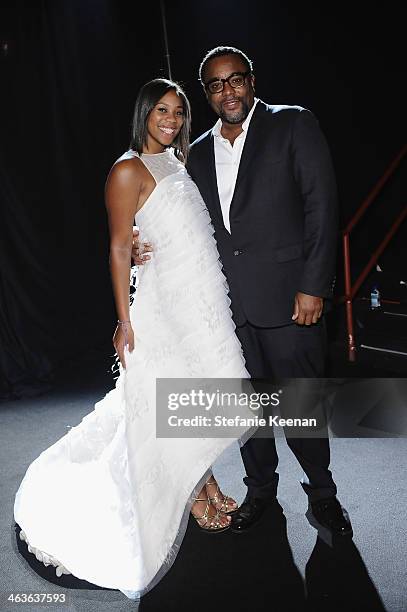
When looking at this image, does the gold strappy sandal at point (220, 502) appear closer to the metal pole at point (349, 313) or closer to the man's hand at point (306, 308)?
the man's hand at point (306, 308)

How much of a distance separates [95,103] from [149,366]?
10.7 feet

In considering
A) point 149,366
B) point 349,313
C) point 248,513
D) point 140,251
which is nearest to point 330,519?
point 248,513

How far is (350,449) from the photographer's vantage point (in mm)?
3258

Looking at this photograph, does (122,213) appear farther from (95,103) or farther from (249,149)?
(95,103)

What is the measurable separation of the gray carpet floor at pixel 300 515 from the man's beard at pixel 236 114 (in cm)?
148

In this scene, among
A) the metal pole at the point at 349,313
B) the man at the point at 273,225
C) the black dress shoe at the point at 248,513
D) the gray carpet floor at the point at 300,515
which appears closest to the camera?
the gray carpet floor at the point at 300,515

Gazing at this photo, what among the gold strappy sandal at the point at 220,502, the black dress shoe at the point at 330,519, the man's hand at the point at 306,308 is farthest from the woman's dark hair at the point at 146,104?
the black dress shoe at the point at 330,519

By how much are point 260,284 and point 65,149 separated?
118 inches

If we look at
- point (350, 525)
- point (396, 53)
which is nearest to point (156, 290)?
point (350, 525)

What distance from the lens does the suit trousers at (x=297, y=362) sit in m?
2.54

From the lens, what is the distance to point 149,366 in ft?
8.04

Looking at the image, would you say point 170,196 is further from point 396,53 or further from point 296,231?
point 396,53

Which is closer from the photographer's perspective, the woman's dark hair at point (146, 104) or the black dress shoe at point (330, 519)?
the woman's dark hair at point (146, 104)

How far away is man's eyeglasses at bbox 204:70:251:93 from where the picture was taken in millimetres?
2418
